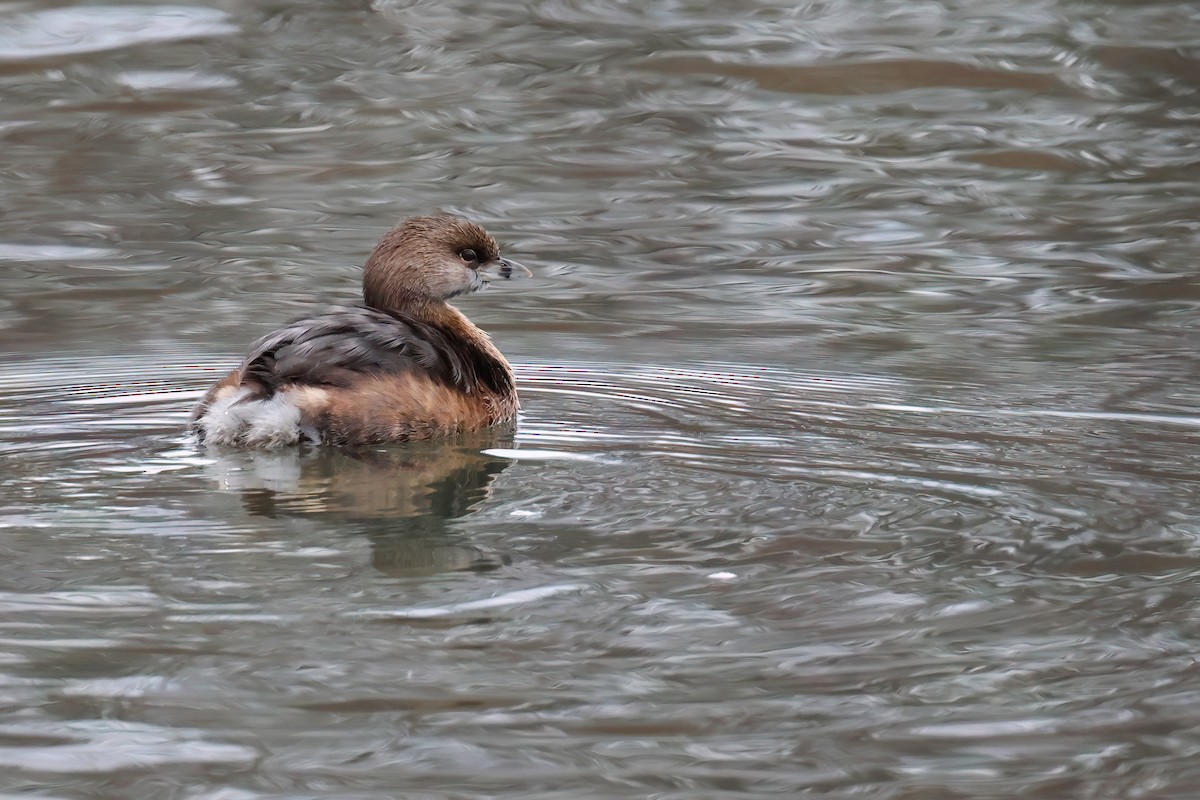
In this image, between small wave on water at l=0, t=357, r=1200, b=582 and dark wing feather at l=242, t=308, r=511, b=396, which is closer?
small wave on water at l=0, t=357, r=1200, b=582

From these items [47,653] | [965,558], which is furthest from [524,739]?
[965,558]

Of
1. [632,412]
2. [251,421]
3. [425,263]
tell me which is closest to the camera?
[251,421]

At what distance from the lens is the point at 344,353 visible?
261 inches

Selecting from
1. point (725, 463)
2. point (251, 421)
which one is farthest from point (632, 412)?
point (251, 421)

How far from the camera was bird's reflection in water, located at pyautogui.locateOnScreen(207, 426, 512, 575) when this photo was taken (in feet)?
17.7

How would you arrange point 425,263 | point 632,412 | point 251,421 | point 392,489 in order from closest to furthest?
point 392,489, point 251,421, point 632,412, point 425,263

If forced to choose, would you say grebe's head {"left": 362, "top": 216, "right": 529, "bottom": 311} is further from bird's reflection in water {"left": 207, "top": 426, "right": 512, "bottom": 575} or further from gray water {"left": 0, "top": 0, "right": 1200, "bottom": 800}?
bird's reflection in water {"left": 207, "top": 426, "right": 512, "bottom": 575}

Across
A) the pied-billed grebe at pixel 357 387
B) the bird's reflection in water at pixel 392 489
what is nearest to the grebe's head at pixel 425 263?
the pied-billed grebe at pixel 357 387

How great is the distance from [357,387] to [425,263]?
1.07 metres

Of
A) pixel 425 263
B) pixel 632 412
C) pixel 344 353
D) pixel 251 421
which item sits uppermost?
pixel 425 263

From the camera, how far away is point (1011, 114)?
13.2 metres

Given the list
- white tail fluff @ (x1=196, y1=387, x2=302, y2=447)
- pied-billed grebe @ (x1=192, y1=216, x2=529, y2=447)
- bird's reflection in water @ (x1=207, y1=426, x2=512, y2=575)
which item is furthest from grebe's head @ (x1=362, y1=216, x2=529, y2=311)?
white tail fluff @ (x1=196, y1=387, x2=302, y2=447)

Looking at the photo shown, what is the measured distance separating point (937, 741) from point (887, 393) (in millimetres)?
3573

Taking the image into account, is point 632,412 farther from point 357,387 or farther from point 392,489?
point 392,489
